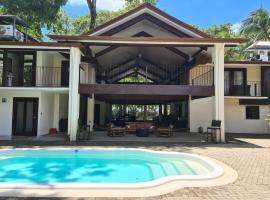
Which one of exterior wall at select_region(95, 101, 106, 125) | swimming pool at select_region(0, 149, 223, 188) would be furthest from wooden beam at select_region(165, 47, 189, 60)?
swimming pool at select_region(0, 149, 223, 188)

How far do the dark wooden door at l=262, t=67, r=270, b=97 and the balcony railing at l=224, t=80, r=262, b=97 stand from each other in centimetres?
27

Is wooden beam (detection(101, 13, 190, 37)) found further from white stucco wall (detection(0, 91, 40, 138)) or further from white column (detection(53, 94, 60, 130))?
white column (detection(53, 94, 60, 130))

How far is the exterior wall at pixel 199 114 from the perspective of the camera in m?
22.5

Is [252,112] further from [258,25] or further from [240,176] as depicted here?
[258,25]

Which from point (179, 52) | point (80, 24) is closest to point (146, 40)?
point (179, 52)

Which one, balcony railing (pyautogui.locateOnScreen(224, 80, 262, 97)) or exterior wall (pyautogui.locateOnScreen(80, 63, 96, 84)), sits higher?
exterior wall (pyautogui.locateOnScreen(80, 63, 96, 84))

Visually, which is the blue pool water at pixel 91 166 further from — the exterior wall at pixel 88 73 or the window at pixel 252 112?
the window at pixel 252 112

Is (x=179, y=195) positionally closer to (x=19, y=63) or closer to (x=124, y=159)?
(x=124, y=159)

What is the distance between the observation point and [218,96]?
55.1ft

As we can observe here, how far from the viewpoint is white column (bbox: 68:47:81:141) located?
16.5m

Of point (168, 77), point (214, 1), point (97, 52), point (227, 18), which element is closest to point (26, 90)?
point (97, 52)

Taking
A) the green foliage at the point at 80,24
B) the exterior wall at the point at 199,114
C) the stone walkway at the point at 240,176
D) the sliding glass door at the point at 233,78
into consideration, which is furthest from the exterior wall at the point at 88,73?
the green foliage at the point at 80,24

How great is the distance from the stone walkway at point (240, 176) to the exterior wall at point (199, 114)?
843 centimetres

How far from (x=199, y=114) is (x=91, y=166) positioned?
1255 cm
